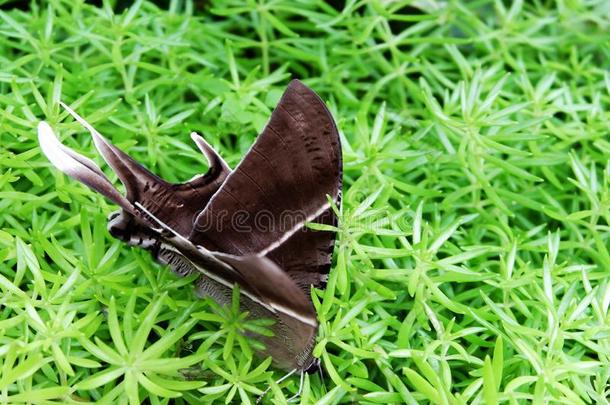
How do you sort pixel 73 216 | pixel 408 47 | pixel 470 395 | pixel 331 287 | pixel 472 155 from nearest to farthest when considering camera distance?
pixel 470 395, pixel 331 287, pixel 73 216, pixel 472 155, pixel 408 47

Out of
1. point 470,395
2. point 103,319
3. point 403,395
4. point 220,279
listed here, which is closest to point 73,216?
point 103,319

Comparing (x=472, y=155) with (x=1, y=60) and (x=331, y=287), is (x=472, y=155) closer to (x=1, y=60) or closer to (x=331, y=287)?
(x=331, y=287)

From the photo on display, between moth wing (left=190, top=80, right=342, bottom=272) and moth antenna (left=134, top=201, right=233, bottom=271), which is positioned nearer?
moth antenna (left=134, top=201, right=233, bottom=271)

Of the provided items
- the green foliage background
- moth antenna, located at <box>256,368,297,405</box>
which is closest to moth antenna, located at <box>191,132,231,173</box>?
the green foliage background

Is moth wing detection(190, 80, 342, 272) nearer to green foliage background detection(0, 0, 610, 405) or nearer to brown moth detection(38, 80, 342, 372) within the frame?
brown moth detection(38, 80, 342, 372)

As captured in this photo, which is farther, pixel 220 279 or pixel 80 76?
pixel 80 76

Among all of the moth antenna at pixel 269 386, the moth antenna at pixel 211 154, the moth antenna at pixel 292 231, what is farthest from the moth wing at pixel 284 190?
the moth antenna at pixel 269 386
